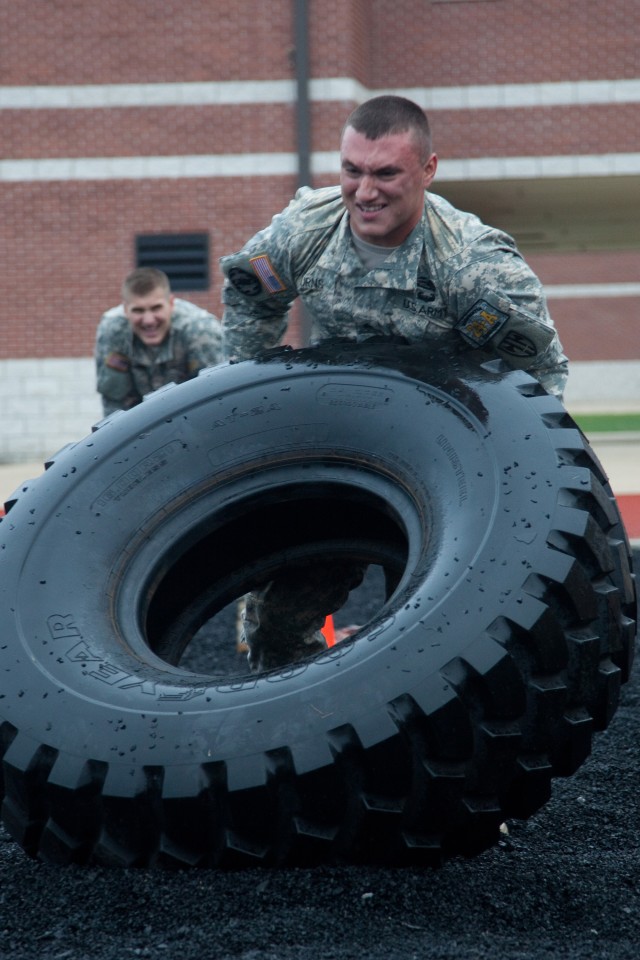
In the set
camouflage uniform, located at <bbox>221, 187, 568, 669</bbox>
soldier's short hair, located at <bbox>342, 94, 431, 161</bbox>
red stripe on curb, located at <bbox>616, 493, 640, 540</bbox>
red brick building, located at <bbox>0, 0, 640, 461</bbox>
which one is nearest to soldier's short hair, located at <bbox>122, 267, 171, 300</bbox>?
camouflage uniform, located at <bbox>221, 187, 568, 669</bbox>

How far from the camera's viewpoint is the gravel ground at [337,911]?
189 cm

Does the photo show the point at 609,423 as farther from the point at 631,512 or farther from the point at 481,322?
the point at 481,322

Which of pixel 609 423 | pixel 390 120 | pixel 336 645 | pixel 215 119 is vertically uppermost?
pixel 215 119

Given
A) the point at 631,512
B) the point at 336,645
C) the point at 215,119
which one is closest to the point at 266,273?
the point at 336,645

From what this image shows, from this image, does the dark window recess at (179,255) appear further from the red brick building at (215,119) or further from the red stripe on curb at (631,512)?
the red stripe on curb at (631,512)

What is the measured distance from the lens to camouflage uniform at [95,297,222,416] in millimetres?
5980

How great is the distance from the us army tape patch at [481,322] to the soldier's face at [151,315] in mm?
3032

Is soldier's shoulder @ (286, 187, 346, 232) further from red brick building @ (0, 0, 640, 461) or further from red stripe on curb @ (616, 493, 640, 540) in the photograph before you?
red brick building @ (0, 0, 640, 461)

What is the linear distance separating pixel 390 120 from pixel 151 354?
10.4 ft

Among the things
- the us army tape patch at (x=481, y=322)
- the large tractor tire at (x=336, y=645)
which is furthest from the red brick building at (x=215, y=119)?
the large tractor tire at (x=336, y=645)

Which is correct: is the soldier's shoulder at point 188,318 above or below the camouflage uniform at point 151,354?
above

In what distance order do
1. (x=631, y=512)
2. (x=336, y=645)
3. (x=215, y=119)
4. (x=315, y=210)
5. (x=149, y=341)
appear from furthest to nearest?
(x=215, y=119)
(x=631, y=512)
(x=149, y=341)
(x=315, y=210)
(x=336, y=645)

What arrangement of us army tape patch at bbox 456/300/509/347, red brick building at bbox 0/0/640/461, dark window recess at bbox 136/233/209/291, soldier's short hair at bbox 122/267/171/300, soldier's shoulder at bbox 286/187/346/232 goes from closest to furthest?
us army tape patch at bbox 456/300/509/347 < soldier's shoulder at bbox 286/187/346/232 < soldier's short hair at bbox 122/267/171/300 < red brick building at bbox 0/0/640/461 < dark window recess at bbox 136/233/209/291

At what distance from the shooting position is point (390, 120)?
10.0 ft
